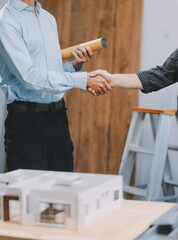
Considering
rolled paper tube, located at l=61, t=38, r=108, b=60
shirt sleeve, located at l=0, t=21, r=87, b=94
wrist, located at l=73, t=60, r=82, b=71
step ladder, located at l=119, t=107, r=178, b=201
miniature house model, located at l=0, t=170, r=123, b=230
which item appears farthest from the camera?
step ladder, located at l=119, t=107, r=178, b=201

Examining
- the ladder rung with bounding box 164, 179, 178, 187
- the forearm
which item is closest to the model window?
the forearm

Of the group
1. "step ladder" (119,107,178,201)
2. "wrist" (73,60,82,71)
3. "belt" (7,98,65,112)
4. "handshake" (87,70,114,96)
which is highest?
"wrist" (73,60,82,71)

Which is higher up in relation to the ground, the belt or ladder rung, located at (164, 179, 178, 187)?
the belt

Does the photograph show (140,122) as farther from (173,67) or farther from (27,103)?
(27,103)

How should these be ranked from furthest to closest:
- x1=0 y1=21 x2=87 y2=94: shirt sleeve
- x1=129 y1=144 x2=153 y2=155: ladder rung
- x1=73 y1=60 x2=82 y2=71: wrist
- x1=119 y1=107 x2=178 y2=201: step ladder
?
x1=129 y1=144 x2=153 y2=155: ladder rung → x1=119 y1=107 x2=178 y2=201: step ladder → x1=73 y1=60 x2=82 y2=71: wrist → x1=0 y1=21 x2=87 y2=94: shirt sleeve

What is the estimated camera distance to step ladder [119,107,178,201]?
3154mm

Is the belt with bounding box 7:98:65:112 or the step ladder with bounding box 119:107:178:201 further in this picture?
the step ladder with bounding box 119:107:178:201

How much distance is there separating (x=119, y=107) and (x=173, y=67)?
125cm

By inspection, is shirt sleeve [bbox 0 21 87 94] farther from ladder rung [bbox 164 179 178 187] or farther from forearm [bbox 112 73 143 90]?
ladder rung [bbox 164 179 178 187]

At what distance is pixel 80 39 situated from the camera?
12.6 ft

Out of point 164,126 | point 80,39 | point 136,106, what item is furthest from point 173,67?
point 80,39

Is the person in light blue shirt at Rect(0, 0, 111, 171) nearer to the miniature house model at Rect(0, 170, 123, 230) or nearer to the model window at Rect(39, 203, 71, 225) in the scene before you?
the miniature house model at Rect(0, 170, 123, 230)

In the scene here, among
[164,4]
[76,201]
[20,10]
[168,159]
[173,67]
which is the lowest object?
[168,159]

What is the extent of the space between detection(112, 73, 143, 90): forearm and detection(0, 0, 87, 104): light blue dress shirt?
0.45 meters
